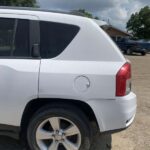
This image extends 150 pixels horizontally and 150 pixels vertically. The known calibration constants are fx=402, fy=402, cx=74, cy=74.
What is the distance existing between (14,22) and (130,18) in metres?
72.6

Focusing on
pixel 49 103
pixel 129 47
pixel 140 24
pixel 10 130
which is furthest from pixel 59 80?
pixel 140 24

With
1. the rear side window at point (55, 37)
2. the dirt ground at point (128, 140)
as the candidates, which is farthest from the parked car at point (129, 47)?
the rear side window at point (55, 37)

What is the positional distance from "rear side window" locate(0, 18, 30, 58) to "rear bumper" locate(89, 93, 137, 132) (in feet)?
3.57

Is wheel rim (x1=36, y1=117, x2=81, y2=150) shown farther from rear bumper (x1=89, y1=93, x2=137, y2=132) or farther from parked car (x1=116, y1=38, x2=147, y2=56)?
parked car (x1=116, y1=38, x2=147, y2=56)

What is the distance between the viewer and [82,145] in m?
5.09

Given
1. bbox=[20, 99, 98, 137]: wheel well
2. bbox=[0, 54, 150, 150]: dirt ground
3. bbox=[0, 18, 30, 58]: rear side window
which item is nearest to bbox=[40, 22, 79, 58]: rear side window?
bbox=[0, 18, 30, 58]: rear side window

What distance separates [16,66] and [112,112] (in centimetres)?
130

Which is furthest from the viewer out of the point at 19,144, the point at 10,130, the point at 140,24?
the point at 140,24

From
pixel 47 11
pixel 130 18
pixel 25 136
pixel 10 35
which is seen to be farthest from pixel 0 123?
pixel 130 18

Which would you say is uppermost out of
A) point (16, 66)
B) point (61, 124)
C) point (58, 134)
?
point (16, 66)

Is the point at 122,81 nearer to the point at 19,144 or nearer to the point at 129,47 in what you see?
the point at 19,144

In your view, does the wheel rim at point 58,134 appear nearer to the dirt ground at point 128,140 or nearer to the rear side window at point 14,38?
the dirt ground at point 128,140

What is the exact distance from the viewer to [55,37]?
16.5 ft

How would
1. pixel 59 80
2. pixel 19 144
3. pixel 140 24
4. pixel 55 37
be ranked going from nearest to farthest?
pixel 59 80, pixel 55 37, pixel 19 144, pixel 140 24
